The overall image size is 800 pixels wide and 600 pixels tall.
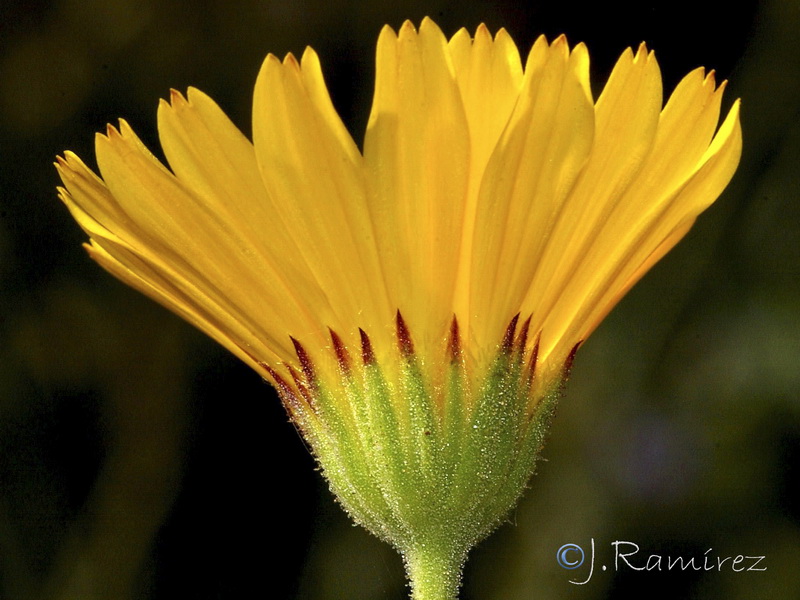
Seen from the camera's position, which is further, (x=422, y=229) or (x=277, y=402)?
(x=277, y=402)

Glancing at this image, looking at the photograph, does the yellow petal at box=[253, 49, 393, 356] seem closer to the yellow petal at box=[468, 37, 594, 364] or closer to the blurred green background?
the yellow petal at box=[468, 37, 594, 364]

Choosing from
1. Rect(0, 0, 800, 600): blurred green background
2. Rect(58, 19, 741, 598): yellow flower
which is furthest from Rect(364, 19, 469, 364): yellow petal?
Rect(0, 0, 800, 600): blurred green background

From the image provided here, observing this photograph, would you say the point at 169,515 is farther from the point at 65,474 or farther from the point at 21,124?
the point at 21,124

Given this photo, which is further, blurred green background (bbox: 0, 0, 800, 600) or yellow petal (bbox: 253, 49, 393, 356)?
blurred green background (bbox: 0, 0, 800, 600)

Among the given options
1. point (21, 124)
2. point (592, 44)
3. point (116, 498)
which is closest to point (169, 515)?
point (116, 498)

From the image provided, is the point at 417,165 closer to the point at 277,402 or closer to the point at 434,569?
the point at 434,569

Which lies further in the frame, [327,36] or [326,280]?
[327,36]

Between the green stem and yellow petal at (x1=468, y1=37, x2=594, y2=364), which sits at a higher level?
yellow petal at (x1=468, y1=37, x2=594, y2=364)

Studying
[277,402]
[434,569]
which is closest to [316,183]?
[434,569]
